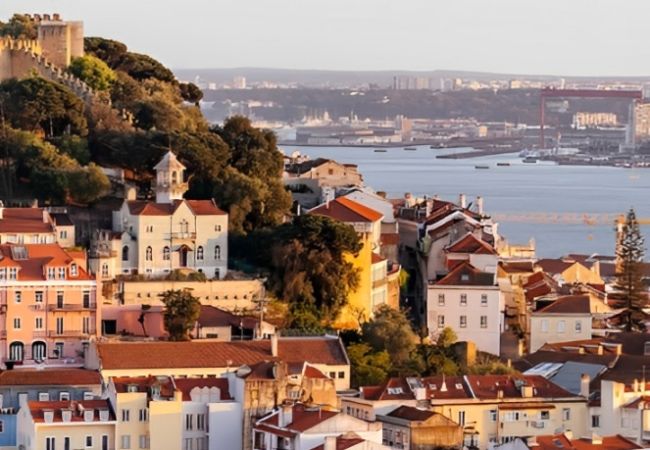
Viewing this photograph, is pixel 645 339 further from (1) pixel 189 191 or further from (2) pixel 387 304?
(1) pixel 189 191

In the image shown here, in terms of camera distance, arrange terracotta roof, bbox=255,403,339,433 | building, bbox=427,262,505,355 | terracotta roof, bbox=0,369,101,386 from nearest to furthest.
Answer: terracotta roof, bbox=255,403,339,433 < terracotta roof, bbox=0,369,101,386 < building, bbox=427,262,505,355

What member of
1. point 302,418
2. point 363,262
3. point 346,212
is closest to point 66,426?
point 302,418

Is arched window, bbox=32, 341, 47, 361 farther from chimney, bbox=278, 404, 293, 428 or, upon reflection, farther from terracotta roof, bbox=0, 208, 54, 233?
chimney, bbox=278, 404, 293, 428

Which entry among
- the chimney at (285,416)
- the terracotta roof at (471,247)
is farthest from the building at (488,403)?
the terracotta roof at (471,247)

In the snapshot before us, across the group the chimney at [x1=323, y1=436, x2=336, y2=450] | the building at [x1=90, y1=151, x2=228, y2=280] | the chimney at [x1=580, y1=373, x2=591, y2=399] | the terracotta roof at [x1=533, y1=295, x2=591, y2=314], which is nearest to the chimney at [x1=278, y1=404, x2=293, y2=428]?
the chimney at [x1=323, y1=436, x2=336, y2=450]

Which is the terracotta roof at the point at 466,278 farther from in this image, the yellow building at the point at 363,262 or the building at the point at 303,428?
the building at the point at 303,428

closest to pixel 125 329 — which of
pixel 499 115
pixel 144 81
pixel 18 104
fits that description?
pixel 18 104

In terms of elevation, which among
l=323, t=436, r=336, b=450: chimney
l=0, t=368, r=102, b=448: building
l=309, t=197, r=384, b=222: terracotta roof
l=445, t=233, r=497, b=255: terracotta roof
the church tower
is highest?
the church tower

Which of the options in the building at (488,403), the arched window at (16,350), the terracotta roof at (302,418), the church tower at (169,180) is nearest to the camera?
the terracotta roof at (302,418)
